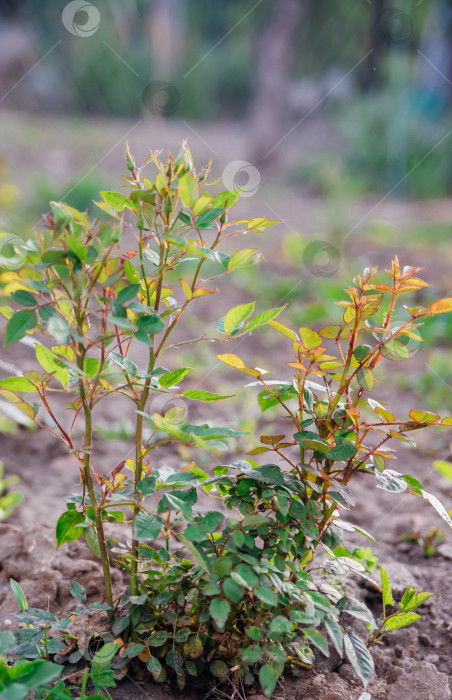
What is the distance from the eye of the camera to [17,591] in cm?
123

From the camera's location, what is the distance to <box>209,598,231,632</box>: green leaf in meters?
0.96

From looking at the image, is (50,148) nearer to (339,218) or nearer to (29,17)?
(339,218)

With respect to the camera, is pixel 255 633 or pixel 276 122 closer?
pixel 255 633

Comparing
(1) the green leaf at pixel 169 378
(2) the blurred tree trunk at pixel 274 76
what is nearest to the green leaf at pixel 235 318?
(1) the green leaf at pixel 169 378

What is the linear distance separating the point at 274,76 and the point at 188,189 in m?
10.9

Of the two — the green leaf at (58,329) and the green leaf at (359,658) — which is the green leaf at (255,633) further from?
the green leaf at (58,329)

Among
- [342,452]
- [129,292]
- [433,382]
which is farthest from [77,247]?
[433,382]

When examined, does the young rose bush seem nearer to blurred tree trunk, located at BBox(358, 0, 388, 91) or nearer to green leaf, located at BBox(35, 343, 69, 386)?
green leaf, located at BBox(35, 343, 69, 386)

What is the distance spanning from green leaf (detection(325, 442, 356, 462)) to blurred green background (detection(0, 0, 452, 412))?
2.16 feet

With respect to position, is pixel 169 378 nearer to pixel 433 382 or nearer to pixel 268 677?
pixel 268 677

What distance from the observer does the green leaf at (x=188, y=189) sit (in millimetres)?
1010

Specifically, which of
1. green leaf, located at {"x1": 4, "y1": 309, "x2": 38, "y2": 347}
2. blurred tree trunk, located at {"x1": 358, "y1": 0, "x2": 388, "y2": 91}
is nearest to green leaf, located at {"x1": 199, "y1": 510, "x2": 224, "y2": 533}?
green leaf, located at {"x1": 4, "y1": 309, "x2": 38, "y2": 347}

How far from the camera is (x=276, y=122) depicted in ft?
36.6

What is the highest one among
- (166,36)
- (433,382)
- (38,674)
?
(166,36)
